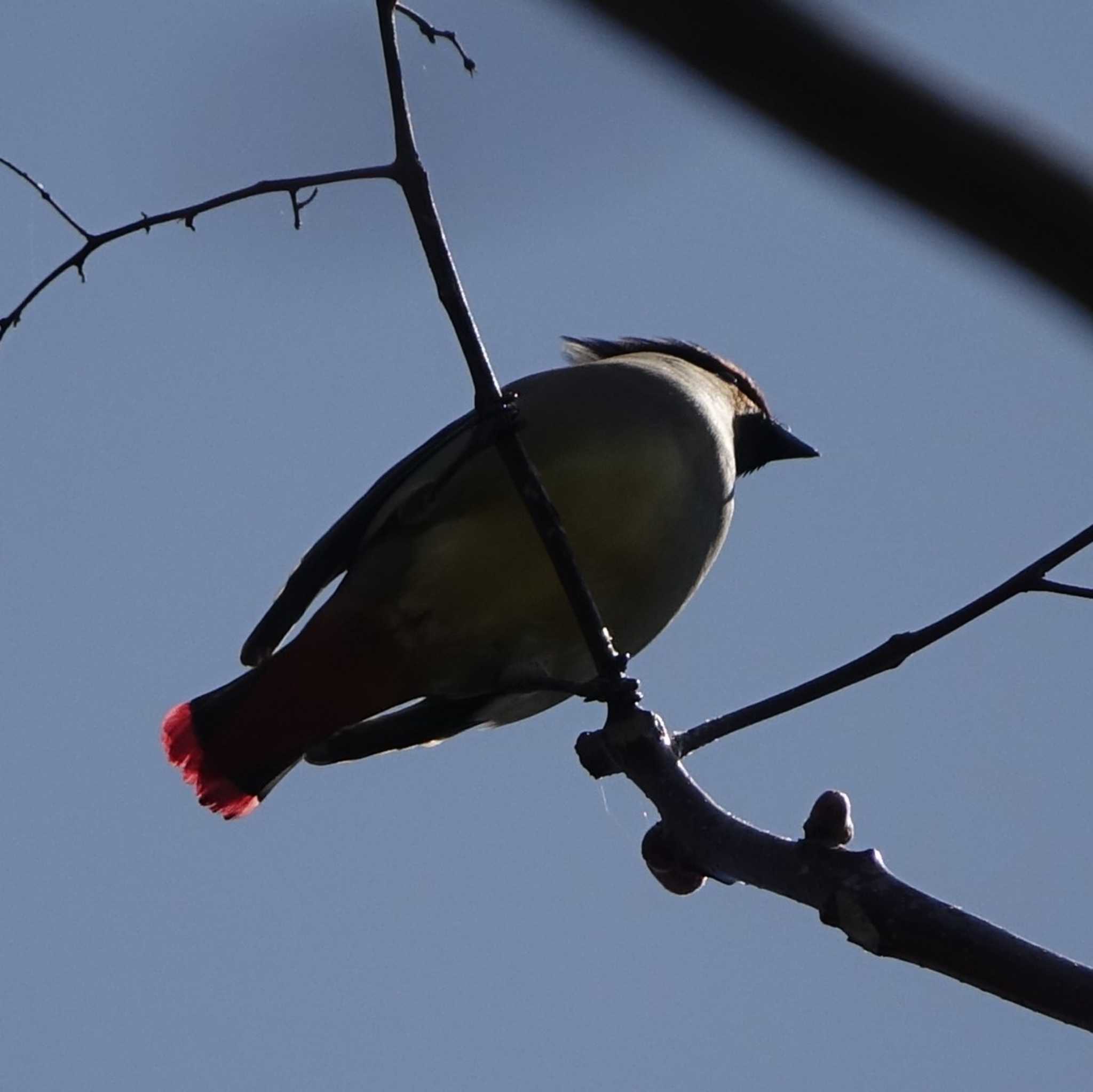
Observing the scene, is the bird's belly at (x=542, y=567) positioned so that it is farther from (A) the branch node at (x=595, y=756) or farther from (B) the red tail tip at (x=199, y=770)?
(A) the branch node at (x=595, y=756)

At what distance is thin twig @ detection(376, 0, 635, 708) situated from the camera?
2086mm

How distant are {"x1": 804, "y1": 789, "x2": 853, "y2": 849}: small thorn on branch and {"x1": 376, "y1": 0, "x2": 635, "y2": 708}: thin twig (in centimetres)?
49

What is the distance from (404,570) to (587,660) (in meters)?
0.42

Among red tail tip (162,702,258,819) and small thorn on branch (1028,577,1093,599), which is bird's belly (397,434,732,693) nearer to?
red tail tip (162,702,258,819)

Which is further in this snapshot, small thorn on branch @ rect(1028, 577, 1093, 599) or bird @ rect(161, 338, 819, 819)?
bird @ rect(161, 338, 819, 819)

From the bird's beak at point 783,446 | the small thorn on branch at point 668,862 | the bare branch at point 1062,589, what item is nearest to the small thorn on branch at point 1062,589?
the bare branch at point 1062,589

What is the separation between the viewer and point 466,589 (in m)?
3.22

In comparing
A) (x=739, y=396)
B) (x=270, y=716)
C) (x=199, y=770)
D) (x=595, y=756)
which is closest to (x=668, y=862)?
(x=595, y=756)

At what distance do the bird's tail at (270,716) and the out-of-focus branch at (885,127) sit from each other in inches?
111

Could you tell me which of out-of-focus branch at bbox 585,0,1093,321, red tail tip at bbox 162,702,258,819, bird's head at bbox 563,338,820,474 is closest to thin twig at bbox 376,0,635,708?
red tail tip at bbox 162,702,258,819

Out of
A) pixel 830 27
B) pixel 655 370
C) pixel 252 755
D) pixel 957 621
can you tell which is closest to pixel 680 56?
pixel 830 27

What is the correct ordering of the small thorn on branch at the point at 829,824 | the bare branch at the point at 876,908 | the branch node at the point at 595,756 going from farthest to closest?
the branch node at the point at 595,756 → the small thorn on branch at the point at 829,824 → the bare branch at the point at 876,908

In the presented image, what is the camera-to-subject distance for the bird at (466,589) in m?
3.21

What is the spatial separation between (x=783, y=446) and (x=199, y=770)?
2013 mm
